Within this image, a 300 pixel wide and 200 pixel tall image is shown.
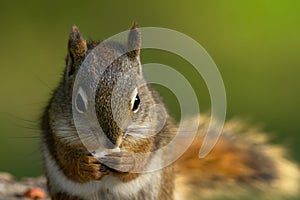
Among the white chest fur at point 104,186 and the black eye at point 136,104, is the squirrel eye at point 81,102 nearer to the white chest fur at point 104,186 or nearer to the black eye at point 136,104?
the black eye at point 136,104

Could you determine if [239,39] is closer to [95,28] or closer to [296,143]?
[95,28]

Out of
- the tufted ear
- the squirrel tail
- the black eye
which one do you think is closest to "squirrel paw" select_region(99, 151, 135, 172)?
the black eye

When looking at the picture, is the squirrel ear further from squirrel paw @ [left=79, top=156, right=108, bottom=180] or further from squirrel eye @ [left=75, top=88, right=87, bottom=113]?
squirrel paw @ [left=79, top=156, right=108, bottom=180]

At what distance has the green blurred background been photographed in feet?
20.9

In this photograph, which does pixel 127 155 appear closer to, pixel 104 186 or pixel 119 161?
pixel 119 161

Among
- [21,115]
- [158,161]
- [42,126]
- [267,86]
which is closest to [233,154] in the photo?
[158,161]

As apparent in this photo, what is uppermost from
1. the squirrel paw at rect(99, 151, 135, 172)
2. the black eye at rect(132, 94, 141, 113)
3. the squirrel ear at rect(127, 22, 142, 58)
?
the squirrel ear at rect(127, 22, 142, 58)

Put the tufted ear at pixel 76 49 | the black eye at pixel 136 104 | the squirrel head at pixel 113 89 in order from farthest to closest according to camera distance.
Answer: the tufted ear at pixel 76 49 → the black eye at pixel 136 104 → the squirrel head at pixel 113 89

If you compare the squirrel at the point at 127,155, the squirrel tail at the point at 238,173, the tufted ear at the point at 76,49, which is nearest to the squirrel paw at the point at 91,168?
the squirrel at the point at 127,155

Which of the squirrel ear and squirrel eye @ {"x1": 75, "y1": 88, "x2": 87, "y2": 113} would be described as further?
the squirrel ear

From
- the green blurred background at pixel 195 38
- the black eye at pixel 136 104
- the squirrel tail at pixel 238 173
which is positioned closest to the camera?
the black eye at pixel 136 104

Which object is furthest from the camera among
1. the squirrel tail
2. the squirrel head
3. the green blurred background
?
the green blurred background

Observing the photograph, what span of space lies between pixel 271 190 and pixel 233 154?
7.4 inches

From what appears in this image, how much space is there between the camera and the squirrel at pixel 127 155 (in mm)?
2916
